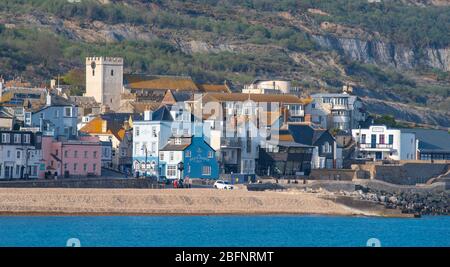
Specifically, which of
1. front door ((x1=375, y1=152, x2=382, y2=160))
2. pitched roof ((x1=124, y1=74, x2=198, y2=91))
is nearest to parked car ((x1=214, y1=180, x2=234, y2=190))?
front door ((x1=375, y1=152, x2=382, y2=160))

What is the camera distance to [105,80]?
91062mm

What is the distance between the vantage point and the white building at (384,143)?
76.8 metres

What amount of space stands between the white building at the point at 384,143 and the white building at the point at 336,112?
3065 mm

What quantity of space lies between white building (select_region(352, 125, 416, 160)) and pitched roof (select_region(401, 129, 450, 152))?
105 cm

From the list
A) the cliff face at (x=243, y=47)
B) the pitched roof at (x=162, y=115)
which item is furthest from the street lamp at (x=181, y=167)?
the cliff face at (x=243, y=47)

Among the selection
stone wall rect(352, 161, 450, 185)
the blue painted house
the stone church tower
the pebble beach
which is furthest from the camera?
the stone church tower

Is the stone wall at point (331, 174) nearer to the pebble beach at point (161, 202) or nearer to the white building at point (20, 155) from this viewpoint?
the pebble beach at point (161, 202)

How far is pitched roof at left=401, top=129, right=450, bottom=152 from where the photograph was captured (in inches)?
3118

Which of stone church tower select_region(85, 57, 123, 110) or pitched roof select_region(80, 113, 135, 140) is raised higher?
stone church tower select_region(85, 57, 123, 110)

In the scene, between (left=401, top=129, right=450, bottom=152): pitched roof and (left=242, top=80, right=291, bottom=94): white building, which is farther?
(left=242, top=80, right=291, bottom=94): white building

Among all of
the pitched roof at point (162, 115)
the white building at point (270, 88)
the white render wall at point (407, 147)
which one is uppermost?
the white building at point (270, 88)

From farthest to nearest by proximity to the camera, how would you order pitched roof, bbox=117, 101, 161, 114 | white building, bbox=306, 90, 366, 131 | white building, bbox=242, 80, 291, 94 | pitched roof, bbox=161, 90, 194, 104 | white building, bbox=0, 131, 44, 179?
white building, bbox=242, 80, 291, 94 < pitched roof, bbox=161, 90, 194, 104 < white building, bbox=306, 90, 366, 131 < pitched roof, bbox=117, 101, 161, 114 < white building, bbox=0, 131, 44, 179

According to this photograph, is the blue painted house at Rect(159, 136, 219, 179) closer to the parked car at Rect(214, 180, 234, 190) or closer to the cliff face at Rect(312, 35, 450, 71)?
the parked car at Rect(214, 180, 234, 190)

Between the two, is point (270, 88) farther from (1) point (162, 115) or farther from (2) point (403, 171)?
(1) point (162, 115)
